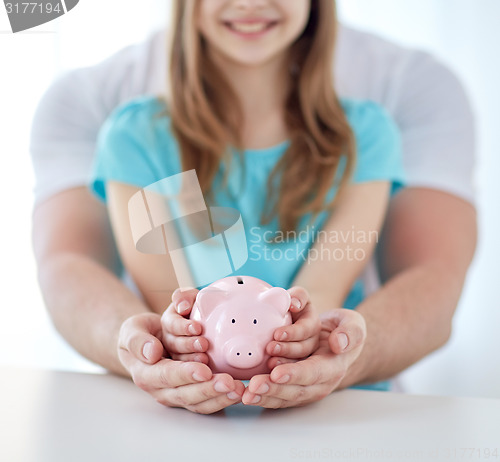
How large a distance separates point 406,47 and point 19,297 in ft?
3.16

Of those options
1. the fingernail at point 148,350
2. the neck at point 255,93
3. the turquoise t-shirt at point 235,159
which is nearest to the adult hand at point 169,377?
the fingernail at point 148,350

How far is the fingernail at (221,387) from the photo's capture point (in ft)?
1.48

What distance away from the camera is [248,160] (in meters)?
0.98

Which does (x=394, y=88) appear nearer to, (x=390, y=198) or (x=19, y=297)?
(x=390, y=198)

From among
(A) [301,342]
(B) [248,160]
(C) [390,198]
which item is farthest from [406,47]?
(A) [301,342]

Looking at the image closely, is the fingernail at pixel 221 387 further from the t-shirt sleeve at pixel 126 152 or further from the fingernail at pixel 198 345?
the t-shirt sleeve at pixel 126 152

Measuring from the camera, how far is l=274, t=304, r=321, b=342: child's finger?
48cm

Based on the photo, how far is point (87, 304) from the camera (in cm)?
75

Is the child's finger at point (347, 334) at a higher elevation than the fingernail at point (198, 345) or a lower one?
lower

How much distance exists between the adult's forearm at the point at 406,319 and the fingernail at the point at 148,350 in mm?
191

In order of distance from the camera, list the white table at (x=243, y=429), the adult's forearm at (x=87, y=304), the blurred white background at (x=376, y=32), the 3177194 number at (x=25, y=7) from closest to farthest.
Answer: the white table at (x=243, y=429), the adult's forearm at (x=87, y=304), the 3177194 number at (x=25, y=7), the blurred white background at (x=376, y=32)

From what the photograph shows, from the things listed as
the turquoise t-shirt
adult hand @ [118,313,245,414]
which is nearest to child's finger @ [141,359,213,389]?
adult hand @ [118,313,245,414]

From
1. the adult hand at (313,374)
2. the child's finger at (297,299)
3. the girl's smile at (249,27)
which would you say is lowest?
the adult hand at (313,374)

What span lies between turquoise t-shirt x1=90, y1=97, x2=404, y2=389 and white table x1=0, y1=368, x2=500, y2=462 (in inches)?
13.3
